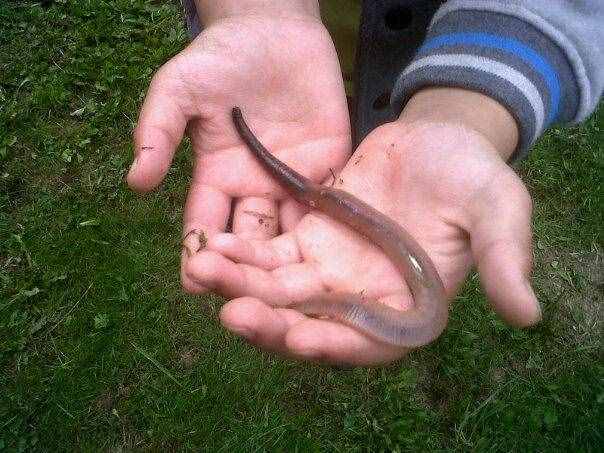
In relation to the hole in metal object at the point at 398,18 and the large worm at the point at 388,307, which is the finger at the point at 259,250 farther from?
the hole in metal object at the point at 398,18

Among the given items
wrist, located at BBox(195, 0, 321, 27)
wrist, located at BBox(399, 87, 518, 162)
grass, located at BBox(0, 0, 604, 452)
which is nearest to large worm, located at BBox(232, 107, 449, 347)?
wrist, located at BBox(399, 87, 518, 162)

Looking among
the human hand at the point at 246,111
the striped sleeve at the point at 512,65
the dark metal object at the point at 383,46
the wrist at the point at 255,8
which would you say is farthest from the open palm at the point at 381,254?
the wrist at the point at 255,8

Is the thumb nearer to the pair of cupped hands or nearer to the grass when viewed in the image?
the pair of cupped hands

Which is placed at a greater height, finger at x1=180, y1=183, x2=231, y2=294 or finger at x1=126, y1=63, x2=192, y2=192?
finger at x1=126, y1=63, x2=192, y2=192

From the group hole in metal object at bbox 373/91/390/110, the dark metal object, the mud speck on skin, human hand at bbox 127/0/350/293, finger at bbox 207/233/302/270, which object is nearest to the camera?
finger at bbox 207/233/302/270

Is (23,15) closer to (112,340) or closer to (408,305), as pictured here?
(112,340)

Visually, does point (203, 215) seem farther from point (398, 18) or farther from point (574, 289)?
point (574, 289)

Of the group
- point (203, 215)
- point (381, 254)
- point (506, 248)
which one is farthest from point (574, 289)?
point (203, 215)
